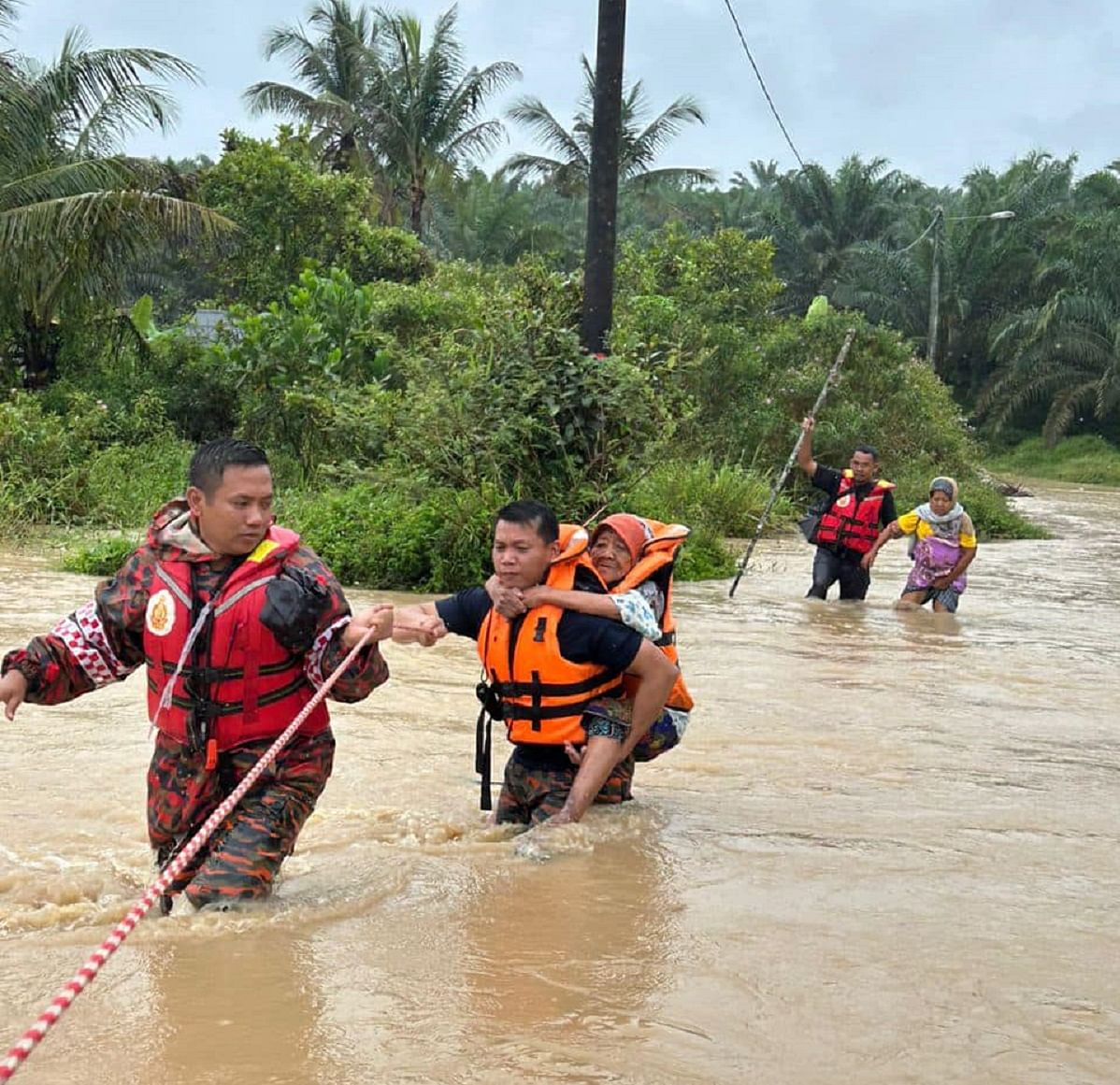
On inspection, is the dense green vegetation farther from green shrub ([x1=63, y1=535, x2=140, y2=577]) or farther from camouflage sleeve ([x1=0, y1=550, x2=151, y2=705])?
camouflage sleeve ([x1=0, y1=550, x2=151, y2=705])

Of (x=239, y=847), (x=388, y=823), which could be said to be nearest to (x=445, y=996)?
(x=239, y=847)

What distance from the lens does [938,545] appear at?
12812 mm

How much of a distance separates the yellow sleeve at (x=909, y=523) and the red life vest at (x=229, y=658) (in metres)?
8.95

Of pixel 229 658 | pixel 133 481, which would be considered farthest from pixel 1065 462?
pixel 229 658

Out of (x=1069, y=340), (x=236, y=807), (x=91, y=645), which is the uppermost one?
(x=1069, y=340)

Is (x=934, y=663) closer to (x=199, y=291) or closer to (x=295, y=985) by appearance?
(x=295, y=985)

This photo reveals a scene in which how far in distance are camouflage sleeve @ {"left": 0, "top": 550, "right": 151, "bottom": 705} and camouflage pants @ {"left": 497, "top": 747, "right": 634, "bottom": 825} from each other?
1631mm

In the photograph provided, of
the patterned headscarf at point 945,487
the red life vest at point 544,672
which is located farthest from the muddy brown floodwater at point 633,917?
the patterned headscarf at point 945,487

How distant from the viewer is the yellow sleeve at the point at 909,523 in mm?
12625

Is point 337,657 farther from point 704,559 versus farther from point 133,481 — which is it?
point 133,481

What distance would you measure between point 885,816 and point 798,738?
1.60 m

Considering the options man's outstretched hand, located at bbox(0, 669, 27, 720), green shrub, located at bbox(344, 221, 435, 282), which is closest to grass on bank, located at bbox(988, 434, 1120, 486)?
green shrub, located at bbox(344, 221, 435, 282)

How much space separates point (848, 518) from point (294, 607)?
9245mm

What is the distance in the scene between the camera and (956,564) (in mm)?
12688
